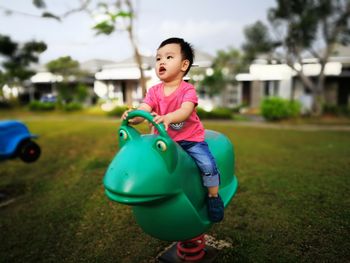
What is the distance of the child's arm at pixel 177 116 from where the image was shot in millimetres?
1946

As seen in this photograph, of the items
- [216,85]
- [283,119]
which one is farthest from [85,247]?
[216,85]

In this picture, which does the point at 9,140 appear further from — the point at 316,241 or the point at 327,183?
the point at 327,183

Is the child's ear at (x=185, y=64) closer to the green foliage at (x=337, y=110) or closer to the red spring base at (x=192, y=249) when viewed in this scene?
the red spring base at (x=192, y=249)

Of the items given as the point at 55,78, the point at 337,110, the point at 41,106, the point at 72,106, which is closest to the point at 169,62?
the point at 55,78

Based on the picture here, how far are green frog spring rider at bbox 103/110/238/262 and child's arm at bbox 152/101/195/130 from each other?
Result: 36 mm

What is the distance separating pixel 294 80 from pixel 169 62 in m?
19.4

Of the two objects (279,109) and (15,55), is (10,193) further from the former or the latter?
(279,109)

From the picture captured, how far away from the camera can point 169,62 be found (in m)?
2.21

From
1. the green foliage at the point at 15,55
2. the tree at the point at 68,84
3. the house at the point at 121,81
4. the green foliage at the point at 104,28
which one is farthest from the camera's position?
the house at the point at 121,81

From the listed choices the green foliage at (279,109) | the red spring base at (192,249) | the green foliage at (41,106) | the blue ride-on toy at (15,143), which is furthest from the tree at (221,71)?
the red spring base at (192,249)

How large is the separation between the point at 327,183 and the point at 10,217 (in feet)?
15.0

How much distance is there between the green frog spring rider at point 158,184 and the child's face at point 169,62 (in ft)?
1.33

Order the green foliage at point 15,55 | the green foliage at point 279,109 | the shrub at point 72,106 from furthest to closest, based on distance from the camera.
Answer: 1. the shrub at point 72,106
2. the green foliage at point 279,109
3. the green foliage at point 15,55

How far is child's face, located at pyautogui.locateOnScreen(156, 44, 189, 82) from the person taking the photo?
2.20 meters
